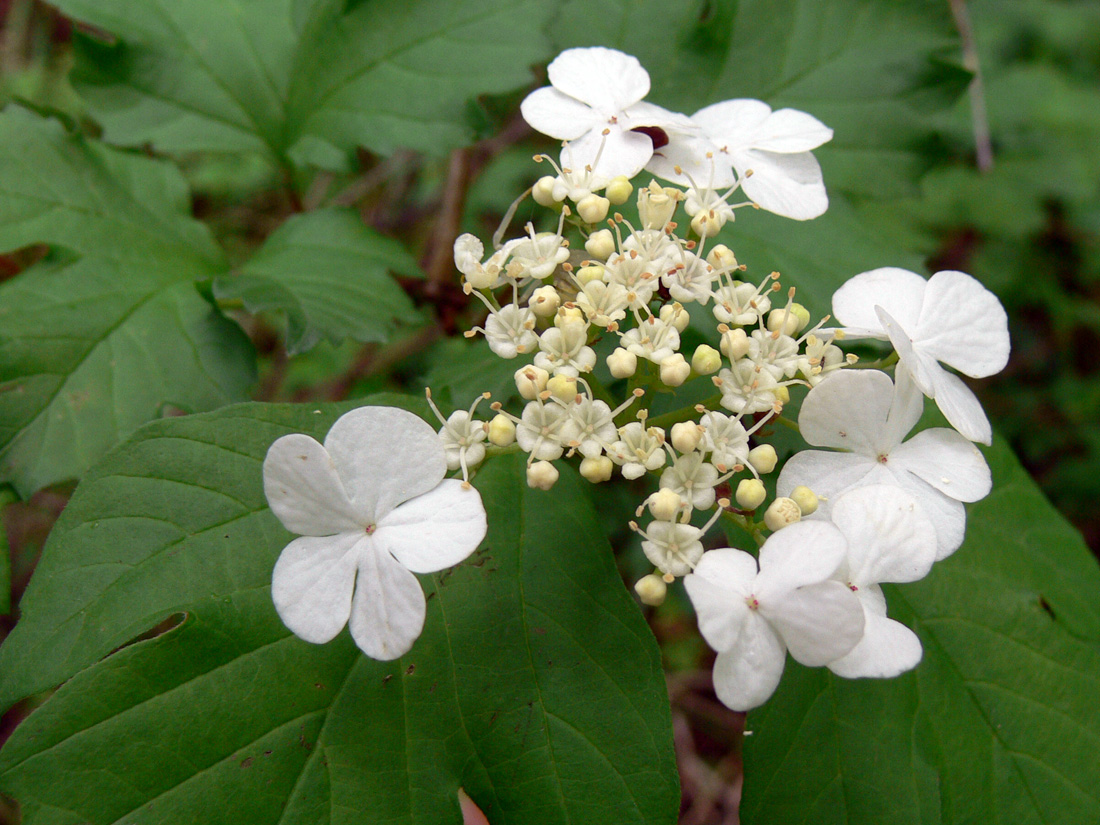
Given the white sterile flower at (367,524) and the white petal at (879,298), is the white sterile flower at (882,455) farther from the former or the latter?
the white sterile flower at (367,524)

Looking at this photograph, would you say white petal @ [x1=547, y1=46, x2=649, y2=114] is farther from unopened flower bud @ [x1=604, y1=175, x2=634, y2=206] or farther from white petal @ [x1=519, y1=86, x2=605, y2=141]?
unopened flower bud @ [x1=604, y1=175, x2=634, y2=206]

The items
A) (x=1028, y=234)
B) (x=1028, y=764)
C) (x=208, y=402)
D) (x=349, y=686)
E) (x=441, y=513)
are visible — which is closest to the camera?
(x=441, y=513)

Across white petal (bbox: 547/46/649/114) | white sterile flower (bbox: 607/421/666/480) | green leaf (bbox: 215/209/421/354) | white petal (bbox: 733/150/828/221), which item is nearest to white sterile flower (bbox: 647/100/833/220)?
white petal (bbox: 733/150/828/221)

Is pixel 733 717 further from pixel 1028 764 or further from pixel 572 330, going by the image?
pixel 572 330

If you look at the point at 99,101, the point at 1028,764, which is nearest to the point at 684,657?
the point at 1028,764

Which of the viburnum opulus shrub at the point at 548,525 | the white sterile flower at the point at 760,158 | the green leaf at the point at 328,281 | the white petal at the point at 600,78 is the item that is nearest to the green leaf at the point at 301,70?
the viburnum opulus shrub at the point at 548,525

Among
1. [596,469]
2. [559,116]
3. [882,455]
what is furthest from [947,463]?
[559,116]
